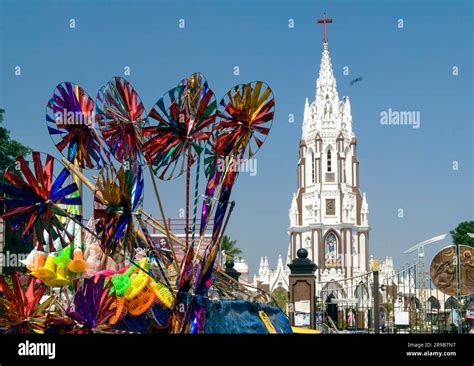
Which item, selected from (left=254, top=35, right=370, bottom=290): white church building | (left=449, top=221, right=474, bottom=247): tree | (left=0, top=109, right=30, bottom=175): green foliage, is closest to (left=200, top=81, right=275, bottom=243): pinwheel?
(left=0, top=109, right=30, bottom=175): green foliage

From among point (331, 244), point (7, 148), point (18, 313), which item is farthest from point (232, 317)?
point (331, 244)

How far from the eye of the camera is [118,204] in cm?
1071

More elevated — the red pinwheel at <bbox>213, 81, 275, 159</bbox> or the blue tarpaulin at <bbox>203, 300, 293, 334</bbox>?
the red pinwheel at <bbox>213, 81, 275, 159</bbox>

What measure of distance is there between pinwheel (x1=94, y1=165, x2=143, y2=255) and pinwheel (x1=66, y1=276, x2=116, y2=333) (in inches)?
26.0

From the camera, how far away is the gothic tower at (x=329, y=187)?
78250mm

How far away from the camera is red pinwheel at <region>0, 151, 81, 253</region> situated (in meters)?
11.4

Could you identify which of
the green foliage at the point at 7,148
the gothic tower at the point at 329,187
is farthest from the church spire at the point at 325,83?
the green foliage at the point at 7,148

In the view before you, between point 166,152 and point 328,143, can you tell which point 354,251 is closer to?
point 328,143

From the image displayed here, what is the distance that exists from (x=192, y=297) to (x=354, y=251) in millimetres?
70147

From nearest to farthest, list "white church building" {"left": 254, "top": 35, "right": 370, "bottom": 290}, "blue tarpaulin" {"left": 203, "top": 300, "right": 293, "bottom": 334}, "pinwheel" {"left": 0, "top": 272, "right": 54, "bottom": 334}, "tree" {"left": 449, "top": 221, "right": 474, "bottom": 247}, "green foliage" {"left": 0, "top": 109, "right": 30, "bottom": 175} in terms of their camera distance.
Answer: "blue tarpaulin" {"left": 203, "top": 300, "right": 293, "bottom": 334}, "pinwheel" {"left": 0, "top": 272, "right": 54, "bottom": 334}, "green foliage" {"left": 0, "top": 109, "right": 30, "bottom": 175}, "tree" {"left": 449, "top": 221, "right": 474, "bottom": 247}, "white church building" {"left": 254, "top": 35, "right": 370, "bottom": 290}

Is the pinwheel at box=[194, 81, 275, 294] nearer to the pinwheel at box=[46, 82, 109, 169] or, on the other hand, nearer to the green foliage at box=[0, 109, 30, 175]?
the pinwheel at box=[46, 82, 109, 169]

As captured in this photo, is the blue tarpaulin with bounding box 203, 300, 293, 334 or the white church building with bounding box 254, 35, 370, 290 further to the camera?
the white church building with bounding box 254, 35, 370, 290

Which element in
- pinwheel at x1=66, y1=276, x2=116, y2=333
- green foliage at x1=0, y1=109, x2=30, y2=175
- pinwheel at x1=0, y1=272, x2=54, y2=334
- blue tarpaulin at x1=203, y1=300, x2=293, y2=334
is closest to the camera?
blue tarpaulin at x1=203, y1=300, x2=293, y2=334

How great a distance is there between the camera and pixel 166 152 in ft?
37.7
